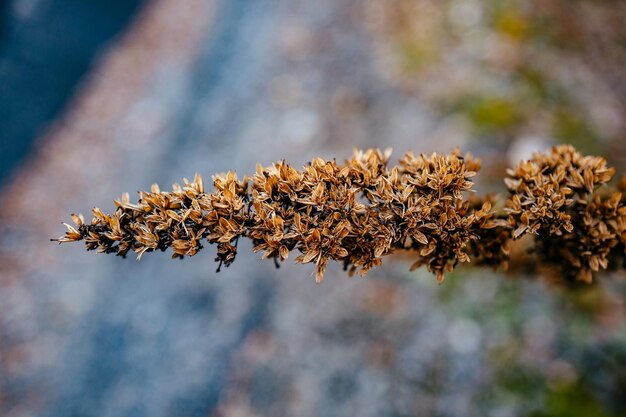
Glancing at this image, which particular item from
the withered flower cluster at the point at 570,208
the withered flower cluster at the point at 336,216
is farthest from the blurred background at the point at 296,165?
the withered flower cluster at the point at 336,216

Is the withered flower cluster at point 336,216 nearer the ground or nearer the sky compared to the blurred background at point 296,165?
nearer the ground

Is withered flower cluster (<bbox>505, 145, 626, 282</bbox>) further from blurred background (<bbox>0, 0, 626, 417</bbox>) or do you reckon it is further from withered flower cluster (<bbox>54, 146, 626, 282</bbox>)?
blurred background (<bbox>0, 0, 626, 417</bbox>)

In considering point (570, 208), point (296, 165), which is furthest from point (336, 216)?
point (296, 165)

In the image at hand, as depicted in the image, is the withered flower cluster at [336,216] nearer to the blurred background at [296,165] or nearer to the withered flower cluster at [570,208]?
the withered flower cluster at [570,208]

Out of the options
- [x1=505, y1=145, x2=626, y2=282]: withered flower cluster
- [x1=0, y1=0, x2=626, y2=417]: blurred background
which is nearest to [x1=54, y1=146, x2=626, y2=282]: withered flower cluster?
[x1=505, y1=145, x2=626, y2=282]: withered flower cluster

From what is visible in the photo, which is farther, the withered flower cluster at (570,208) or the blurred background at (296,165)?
the blurred background at (296,165)

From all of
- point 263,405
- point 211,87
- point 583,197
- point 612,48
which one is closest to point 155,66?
point 211,87

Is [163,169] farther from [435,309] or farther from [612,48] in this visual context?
[612,48]
